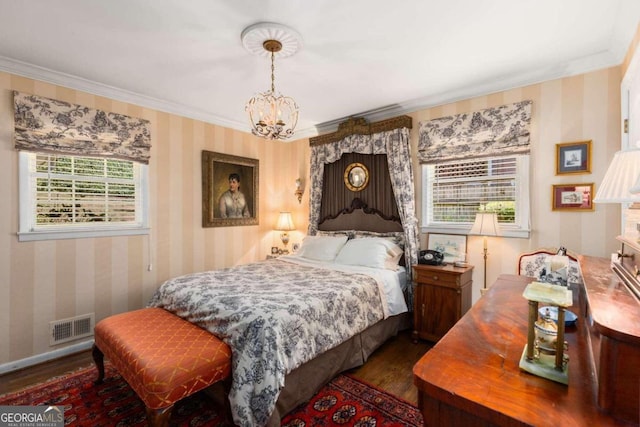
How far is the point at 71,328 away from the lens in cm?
282

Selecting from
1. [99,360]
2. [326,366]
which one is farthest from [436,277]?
[99,360]

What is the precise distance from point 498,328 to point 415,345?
1.85m

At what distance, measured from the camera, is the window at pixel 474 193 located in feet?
9.23

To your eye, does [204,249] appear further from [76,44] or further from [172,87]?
[76,44]

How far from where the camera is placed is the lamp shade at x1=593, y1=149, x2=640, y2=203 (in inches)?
45.7

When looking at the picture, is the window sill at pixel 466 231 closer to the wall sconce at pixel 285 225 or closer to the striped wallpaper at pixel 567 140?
the striped wallpaper at pixel 567 140

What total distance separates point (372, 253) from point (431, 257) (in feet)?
2.01

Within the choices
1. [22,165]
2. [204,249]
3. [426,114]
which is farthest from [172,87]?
[426,114]

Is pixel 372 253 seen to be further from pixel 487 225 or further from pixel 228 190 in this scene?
pixel 228 190

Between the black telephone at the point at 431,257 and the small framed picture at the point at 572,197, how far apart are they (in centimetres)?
107

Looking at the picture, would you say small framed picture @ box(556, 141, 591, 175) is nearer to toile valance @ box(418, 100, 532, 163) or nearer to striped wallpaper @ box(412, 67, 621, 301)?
striped wallpaper @ box(412, 67, 621, 301)

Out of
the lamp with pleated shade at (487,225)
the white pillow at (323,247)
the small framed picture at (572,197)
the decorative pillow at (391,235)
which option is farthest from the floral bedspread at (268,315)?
the small framed picture at (572,197)

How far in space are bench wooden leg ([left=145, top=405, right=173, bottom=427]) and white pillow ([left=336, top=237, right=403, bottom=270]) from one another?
214 centimetres

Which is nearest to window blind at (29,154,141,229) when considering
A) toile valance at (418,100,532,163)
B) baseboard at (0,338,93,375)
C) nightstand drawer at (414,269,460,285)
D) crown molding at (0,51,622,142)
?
crown molding at (0,51,622,142)
